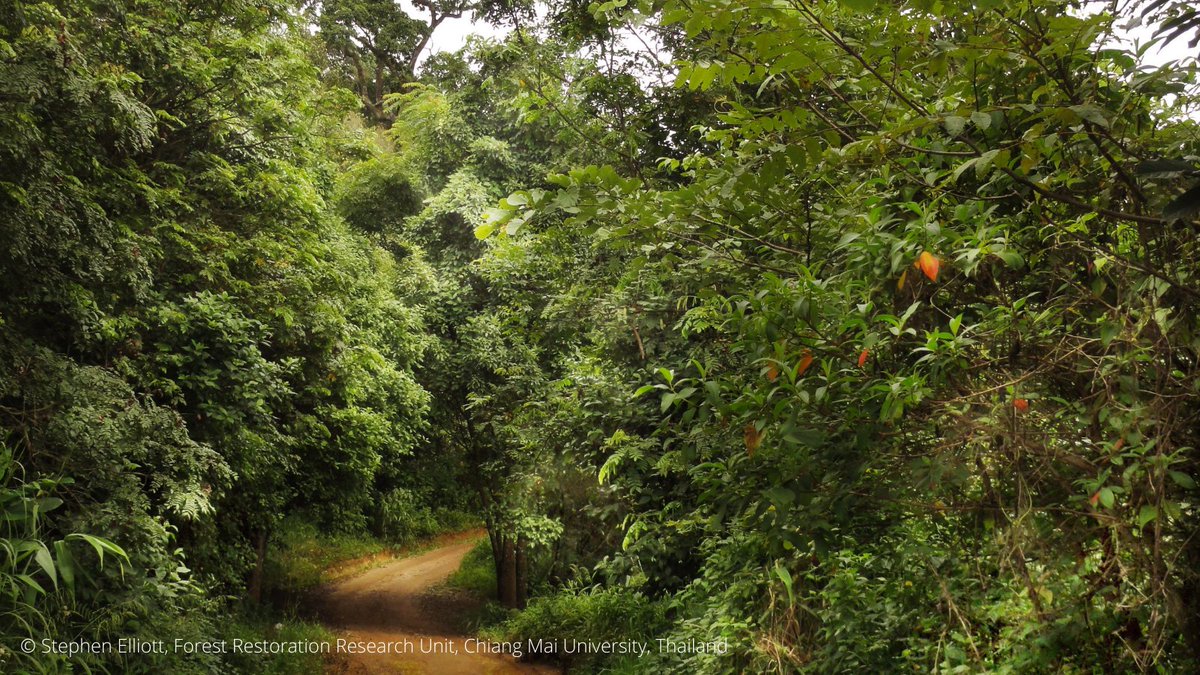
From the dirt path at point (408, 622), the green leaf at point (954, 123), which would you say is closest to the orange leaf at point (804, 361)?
the green leaf at point (954, 123)

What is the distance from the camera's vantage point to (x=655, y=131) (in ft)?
21.5

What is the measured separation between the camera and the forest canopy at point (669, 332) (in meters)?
2.08

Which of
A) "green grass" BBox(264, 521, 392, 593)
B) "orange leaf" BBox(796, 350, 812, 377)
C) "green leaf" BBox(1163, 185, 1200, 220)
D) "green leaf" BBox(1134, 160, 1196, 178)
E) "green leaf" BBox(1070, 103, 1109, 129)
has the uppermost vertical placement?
"green leaf" BBox(1070, 103, 1109, 129)

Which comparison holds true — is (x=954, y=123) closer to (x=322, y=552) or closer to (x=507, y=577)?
(x=507, y=577)

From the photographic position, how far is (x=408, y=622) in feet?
40.1

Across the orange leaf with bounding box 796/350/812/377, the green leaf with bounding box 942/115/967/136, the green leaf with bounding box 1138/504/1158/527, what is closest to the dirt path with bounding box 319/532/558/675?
the orange leaf with bounding box 796/350/812/377

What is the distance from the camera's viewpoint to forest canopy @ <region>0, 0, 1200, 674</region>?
6.81ft

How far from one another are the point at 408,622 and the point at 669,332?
8366 millimetres

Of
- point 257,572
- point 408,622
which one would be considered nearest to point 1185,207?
point 257,572

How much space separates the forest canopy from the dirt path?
0.75 meters

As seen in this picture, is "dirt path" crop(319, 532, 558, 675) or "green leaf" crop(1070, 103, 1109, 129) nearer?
"green leaf" crop(1070, 103, 1109, 129)

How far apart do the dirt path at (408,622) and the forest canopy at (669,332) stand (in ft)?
2.46

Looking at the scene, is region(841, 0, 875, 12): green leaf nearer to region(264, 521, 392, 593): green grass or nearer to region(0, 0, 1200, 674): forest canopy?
region(0, 0, 1200, 674): forest canopy

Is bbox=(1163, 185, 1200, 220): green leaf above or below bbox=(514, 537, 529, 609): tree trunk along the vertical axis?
above
